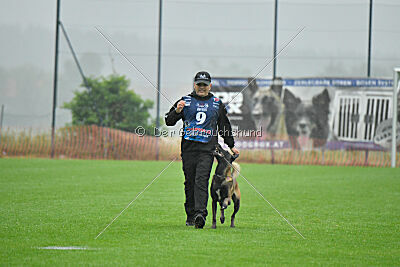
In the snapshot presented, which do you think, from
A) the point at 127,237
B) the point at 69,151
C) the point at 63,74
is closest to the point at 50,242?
the point at 127,237

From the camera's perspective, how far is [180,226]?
391 inches

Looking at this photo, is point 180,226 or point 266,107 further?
point 266,107

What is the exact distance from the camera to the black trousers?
9641 mm

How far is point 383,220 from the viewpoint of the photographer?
36.8 feet

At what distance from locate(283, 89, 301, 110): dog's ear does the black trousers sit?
68.0 feet

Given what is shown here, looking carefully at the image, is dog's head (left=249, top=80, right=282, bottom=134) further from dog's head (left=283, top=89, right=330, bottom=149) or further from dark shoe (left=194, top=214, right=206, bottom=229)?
dark shoe (left=194, top=214, right=206, bottom=229)

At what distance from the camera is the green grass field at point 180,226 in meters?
7.42

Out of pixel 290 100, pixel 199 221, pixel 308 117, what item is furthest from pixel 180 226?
pixel 290 100

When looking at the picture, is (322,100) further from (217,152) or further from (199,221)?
(199,221)

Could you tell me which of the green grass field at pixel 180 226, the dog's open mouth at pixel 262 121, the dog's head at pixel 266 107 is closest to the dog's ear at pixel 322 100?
the dog's head at pixel 266 107

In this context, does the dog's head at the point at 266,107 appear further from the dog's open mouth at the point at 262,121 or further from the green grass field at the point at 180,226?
the green grass field at the point at 180,226

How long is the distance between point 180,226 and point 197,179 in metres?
0.71

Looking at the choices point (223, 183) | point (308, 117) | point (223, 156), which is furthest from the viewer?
point (308, 117)

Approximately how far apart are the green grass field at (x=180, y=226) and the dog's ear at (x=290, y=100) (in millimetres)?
11551
